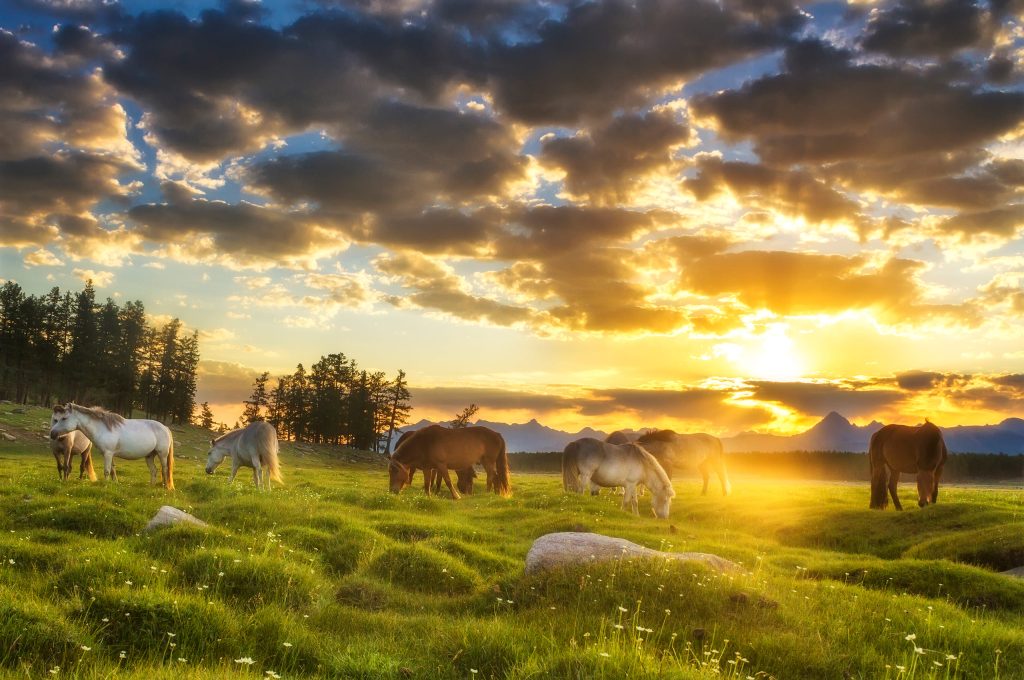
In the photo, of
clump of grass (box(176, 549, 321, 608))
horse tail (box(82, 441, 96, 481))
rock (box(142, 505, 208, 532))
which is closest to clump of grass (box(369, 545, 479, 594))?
clump of grass (box(176, 549, 321, 608))

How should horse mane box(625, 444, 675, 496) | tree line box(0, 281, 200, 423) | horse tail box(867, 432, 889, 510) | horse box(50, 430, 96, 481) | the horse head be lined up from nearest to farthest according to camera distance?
the horse head < horse tail box(867, 432, 889, 510) < horse mane box(625, 444, 675, 496) < horse box(50, 430, 96, 481) < tree line box(0, 281, 200, 423)

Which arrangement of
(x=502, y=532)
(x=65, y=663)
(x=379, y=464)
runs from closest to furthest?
(x=65, y=663)
(x=502, y=532)
(x=379, y=464)

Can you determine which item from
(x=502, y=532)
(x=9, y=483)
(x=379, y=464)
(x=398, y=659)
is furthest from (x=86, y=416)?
(x=379, y=464)

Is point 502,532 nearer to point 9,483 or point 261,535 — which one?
point 261,535

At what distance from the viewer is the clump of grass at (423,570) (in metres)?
12.0

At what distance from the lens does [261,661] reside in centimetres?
757

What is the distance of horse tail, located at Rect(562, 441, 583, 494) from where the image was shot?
88.5ft

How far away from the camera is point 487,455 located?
30312mm

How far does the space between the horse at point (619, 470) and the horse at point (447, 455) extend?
407 centimetres

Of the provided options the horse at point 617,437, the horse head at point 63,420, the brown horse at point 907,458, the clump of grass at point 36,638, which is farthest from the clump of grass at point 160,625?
the horse at point 617,437

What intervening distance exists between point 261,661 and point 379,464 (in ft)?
274

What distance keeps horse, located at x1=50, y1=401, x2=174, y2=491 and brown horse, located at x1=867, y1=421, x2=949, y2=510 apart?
24.3 metres

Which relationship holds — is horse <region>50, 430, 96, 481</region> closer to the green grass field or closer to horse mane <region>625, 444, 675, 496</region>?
the green grass field

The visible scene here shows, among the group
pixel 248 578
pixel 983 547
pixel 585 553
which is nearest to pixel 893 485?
pixel 983 547
